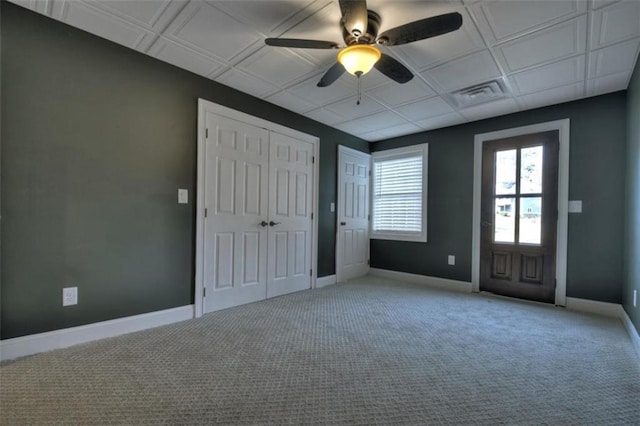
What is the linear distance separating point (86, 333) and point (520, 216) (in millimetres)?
4669

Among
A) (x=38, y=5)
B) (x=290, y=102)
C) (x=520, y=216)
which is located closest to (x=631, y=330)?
(x=520, y=216)

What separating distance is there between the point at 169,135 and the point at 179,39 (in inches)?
32.5

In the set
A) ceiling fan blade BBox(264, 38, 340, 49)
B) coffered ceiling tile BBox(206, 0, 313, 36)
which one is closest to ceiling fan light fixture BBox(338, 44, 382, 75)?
ceiling fan blade BBox(264, 38, 340, 49)

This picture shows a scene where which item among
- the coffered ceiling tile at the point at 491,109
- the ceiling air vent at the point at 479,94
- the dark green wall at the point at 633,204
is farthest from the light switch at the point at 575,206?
the ceiling air vent at the point at 479,94

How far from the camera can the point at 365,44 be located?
2.01m

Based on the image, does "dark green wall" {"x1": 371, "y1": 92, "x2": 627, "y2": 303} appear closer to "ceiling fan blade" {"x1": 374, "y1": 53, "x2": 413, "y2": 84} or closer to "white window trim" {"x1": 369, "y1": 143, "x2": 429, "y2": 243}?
"white window trim" {"x1": 369, "y1": 143, "x2": 429, "y2": 243}

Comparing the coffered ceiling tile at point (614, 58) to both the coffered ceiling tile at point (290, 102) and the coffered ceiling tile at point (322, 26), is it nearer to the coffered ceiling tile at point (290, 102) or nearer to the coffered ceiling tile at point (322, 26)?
the coffered ceiling tile at point (322, 26)

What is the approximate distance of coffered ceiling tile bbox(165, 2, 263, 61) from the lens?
2031 millimetres

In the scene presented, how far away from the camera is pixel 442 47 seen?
233 cm

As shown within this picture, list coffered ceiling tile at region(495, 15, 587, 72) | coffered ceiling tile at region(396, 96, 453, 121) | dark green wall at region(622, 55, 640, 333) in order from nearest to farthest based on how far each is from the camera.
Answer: coffered ceiling tile at region(495, 15, 587, 72)
dark green wall at region(622, 55, 640, 333)
coffered ceiling tile at region(396, 96, 453, 121)

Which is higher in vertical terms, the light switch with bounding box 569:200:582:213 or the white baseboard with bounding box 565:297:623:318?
the light switch with bounding box 569:200:582:213

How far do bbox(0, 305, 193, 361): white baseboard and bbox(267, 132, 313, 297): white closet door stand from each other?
1.18 meters

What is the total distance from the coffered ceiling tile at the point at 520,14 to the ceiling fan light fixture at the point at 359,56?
71cm

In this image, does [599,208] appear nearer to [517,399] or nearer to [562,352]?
[562,352]
